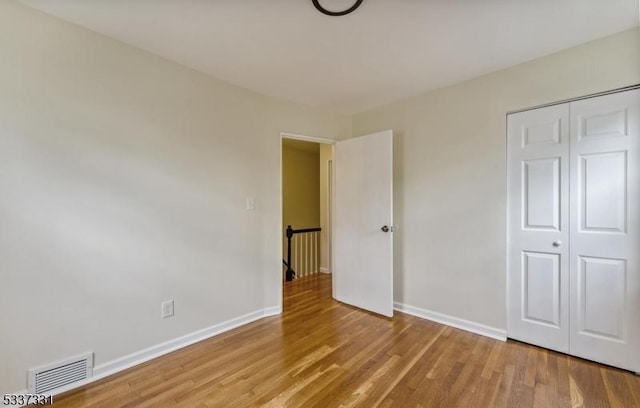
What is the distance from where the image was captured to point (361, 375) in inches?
72.7

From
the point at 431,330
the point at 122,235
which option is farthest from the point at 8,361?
the point at 431,330

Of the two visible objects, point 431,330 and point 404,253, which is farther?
point 404,253

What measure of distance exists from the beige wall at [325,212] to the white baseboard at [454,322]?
178cm

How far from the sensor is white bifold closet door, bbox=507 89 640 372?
1.84m

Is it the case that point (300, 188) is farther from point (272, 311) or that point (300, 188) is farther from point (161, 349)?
point (161, 349)

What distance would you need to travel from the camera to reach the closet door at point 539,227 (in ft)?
6.81

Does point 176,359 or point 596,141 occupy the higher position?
point 596,141

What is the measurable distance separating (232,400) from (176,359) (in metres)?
0.72

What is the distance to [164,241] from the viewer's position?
2.12 metres

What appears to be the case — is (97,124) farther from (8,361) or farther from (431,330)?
(431,330)

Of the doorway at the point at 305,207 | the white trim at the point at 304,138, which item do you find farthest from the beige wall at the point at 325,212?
the white trim at the point at 304,138

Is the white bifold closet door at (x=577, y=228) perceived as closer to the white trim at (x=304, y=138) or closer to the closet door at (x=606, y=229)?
the closet door at (x=606, y=229)

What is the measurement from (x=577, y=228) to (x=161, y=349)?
10.9 ft

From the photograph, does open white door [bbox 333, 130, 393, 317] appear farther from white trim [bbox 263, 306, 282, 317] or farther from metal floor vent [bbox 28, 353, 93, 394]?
metal floor vent [bbox 28, 353, 93, 394]
